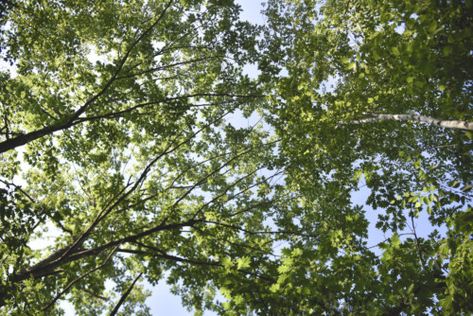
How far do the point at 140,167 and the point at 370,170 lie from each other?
10.4m

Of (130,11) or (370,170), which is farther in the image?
(130,11)

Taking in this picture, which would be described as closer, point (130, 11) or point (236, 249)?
point (236, 249)

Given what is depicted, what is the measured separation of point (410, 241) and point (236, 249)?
487 cm

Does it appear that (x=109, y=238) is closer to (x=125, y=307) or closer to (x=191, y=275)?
(x=191, y=275)

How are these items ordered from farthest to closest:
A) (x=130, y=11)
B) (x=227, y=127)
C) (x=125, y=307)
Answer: (x=125, y=307) → (x=227, y=127) → (x=130, y=11)

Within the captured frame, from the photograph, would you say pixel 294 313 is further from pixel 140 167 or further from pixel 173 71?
pixel 140 167

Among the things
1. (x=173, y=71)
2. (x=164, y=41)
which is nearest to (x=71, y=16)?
(x=164, y=41)

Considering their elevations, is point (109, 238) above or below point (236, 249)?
below

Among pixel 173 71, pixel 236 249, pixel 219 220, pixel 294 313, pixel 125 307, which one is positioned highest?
pixel 173 71

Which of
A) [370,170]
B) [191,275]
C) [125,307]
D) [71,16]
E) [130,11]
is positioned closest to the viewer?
[370,170]

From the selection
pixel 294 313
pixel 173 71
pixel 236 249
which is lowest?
pixel 294 313

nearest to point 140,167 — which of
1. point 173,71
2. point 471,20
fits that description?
point 173,71

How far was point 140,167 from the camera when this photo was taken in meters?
13.8

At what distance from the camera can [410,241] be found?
174 inches
